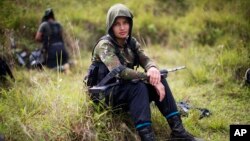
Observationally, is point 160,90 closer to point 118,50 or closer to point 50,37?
point 118,50

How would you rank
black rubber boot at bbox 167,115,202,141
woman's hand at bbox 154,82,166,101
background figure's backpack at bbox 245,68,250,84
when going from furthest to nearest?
background figure's backpack at bbox 245,68,250,84, black rubber boot at bbox 167,115,202,141, woman's hand at bbox 154,82,166,101

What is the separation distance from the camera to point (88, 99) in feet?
14.7

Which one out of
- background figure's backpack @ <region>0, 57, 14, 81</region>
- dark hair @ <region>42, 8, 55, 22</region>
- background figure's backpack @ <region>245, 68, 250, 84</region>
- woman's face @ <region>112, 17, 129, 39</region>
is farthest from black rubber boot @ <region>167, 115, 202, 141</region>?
dark hair @ <region>42, 8, 55, 22</region>

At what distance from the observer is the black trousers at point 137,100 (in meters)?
4.04

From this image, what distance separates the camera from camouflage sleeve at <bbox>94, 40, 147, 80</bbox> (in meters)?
4.24

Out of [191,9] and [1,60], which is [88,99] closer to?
[1,60]

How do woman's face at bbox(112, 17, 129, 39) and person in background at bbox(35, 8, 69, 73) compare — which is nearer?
woman's face at bbox(112, 17, 129, 39)

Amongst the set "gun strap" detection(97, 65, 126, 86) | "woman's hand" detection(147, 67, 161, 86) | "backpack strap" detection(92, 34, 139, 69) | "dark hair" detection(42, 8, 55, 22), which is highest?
"dark hair" detection(42, 8, 55, 22)

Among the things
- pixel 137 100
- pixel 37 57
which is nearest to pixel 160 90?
pixel 137 100

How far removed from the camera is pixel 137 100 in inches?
161

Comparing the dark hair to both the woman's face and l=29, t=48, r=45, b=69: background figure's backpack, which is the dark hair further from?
the woman's face

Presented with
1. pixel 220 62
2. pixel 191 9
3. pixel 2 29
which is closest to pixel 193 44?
pixel 191 9

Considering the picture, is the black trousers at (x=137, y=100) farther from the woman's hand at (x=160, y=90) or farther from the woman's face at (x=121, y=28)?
the woman's face at (x=121, y=28)

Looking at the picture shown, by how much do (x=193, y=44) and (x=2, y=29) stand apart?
176 inches
